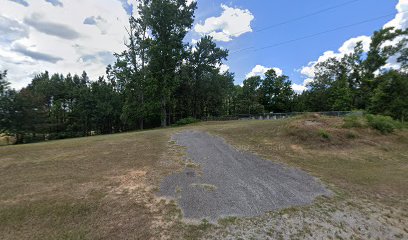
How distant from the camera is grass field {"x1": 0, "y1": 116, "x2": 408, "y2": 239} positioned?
185 inches

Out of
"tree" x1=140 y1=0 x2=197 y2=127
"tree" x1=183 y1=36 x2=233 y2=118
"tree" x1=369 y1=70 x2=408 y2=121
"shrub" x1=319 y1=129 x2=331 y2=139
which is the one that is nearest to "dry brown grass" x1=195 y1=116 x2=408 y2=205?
"shrub" x1=319 y1=129 x2=331 y2=139

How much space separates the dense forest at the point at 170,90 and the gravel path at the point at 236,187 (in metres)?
22.5

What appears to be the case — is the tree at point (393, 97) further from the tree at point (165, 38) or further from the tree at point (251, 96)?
the tree at point (251, 96)

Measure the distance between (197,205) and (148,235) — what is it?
5.24 feet

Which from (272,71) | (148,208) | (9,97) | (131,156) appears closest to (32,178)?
(131,156)

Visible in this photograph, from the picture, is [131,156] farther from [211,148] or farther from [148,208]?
[148,208]

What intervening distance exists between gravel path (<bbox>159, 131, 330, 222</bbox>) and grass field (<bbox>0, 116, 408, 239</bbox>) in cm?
37

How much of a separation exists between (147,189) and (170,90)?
85.5ft

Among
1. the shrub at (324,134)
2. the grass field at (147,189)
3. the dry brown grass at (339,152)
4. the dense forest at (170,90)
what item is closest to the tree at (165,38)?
the dense forest at (170,90)

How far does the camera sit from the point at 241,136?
15.3 m

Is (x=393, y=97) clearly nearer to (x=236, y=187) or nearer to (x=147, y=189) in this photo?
(x=236, y=187)

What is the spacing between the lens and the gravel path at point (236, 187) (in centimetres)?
563

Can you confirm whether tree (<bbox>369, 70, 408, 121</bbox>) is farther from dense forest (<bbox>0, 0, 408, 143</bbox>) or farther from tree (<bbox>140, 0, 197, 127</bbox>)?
tree (<bbox>140, 0, 197, 127</bbox>)

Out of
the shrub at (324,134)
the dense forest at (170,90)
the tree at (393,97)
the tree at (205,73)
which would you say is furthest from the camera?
the tree at (205,73)
